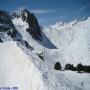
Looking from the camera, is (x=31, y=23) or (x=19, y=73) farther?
(x=31, y=23)

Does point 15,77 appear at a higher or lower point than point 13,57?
lower

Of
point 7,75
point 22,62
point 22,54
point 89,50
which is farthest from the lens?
point 89,50

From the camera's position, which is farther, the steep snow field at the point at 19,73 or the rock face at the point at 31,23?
the rock face at the point at 31,23

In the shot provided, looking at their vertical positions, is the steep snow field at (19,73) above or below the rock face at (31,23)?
below

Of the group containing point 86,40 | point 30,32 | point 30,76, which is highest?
point 30,32

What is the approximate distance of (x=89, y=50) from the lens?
99438 millimetres

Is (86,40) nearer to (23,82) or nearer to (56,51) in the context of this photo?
(56,51)

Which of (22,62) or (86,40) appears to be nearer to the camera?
(22,62)

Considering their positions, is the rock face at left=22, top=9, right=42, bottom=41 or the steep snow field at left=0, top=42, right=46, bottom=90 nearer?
the steep snow field at left=0, top=42, right=46, bottom=90

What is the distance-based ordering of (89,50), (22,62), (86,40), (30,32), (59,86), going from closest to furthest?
(59,86), (22,62), (89,50), (86,40), (30,32)

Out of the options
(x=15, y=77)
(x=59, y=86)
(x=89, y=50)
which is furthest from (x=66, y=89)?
(x=89, y=50)

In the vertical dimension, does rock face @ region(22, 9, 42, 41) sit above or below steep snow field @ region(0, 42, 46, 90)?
above

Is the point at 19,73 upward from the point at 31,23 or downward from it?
downward

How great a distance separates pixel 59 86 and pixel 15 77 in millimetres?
6430
